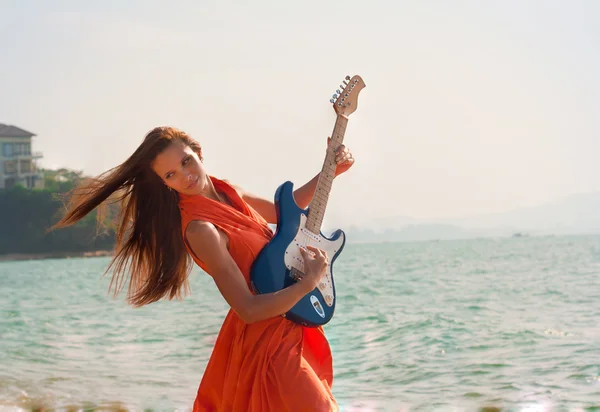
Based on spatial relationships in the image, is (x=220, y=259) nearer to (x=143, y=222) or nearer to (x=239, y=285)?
(x=239, y=285)

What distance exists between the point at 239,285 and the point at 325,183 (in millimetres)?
558

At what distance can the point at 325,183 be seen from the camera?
320 centimetres

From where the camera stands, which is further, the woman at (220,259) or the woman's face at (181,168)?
the woman's face at (181,168)

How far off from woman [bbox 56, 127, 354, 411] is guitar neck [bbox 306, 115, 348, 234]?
0.03m

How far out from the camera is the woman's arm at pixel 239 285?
2.86m

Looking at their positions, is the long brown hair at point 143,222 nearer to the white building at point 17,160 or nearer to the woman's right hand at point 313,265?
the woman's right hand at point 313,265

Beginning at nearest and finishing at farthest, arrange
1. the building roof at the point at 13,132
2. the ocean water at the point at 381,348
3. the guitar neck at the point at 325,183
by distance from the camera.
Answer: the guitar neck at the point at 325,183, the ocean water at the point at 381,348, the building roof at the point at 13,132

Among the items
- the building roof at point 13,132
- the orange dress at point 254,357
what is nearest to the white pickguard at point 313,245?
the orange dress at point 254,357

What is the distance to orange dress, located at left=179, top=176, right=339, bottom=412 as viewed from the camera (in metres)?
2.92

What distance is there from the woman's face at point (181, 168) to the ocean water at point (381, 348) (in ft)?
8.33

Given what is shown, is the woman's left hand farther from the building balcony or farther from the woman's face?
the building balcony

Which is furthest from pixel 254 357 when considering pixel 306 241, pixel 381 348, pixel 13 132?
pixel 13 132

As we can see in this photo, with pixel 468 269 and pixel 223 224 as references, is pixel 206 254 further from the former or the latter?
pixel 468 269

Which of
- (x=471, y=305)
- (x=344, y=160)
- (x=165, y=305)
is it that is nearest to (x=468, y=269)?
(x=471, y=305)
